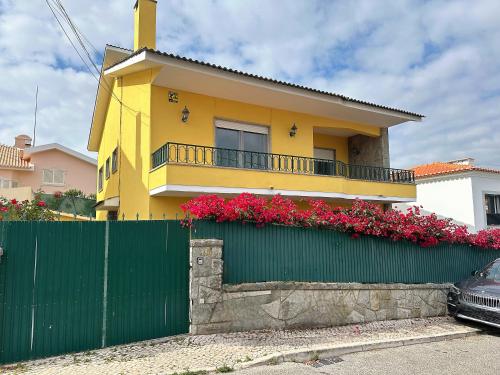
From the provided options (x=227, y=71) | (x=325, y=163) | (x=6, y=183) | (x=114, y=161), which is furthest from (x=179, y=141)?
(x=6, y=183)

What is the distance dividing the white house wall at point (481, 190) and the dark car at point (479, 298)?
10.4 metres

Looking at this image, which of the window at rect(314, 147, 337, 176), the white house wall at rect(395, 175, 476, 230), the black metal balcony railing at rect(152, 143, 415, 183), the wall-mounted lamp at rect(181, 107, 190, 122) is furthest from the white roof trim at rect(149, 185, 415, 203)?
the white house wall at rect(395, 175, 476, 230)

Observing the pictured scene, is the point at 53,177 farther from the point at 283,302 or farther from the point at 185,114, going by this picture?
the point at 283,302

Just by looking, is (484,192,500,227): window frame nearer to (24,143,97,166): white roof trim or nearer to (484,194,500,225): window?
(484,194,500,225): window

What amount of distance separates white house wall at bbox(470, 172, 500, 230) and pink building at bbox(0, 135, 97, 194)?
29136 millimetres

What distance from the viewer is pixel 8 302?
18.4 feet

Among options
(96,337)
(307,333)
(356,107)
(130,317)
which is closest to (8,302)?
(96,337)

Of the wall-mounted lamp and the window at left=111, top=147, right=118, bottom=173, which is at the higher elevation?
the wall-mounted lamp

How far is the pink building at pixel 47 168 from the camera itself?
28.7 meters

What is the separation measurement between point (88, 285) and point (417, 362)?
565 cm

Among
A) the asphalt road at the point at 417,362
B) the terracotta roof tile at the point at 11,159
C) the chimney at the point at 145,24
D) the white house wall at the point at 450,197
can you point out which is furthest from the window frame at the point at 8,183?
the asphalt road at the point at 417,362

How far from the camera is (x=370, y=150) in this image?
55.2 feet

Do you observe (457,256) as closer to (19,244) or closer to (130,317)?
(130,317)

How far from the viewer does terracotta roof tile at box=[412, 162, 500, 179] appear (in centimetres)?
1877
